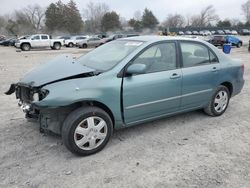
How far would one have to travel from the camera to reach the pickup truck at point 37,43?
2647 cm

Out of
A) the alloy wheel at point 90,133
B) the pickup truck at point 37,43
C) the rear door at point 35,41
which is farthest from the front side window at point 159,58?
the rear door at point 35,41

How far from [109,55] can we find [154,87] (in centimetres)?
92

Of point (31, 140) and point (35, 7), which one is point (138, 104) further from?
point (35, 7)

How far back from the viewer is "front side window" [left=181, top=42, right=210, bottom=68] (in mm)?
4348

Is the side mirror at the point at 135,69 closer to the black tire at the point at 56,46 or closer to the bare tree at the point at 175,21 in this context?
the black tire at the point at 56,46

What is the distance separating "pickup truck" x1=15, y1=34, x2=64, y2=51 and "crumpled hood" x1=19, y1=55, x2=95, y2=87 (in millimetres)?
24602

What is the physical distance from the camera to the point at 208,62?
4.66 metres

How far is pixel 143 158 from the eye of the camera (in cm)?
345

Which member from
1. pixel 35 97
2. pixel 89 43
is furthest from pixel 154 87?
pixel 89 43

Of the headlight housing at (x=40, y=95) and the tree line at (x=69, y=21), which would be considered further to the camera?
the tree line at (x=69, y=21)

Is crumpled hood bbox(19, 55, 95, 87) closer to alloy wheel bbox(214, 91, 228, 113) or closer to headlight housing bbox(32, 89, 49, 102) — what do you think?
headlight housing bbox(32, 89, 49, 102)

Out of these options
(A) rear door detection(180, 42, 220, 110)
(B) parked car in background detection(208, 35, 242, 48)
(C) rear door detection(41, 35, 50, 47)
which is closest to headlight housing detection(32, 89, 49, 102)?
(A) rear door detection(180, 42, 220, 110)

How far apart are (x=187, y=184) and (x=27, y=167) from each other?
6.53 ft

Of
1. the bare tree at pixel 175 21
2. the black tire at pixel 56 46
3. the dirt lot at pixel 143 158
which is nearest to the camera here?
the dirt lot at pixel 143 158
